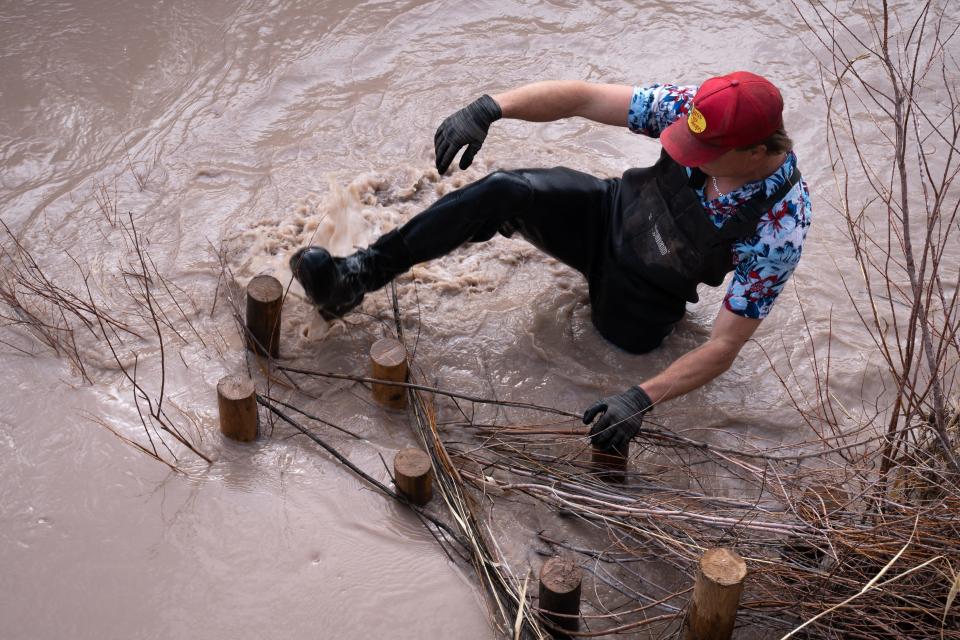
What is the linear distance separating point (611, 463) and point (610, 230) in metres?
0.87

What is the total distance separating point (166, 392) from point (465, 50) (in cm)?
272

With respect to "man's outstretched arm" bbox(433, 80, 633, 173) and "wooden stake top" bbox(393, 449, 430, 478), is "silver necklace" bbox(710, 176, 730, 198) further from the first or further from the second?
"wooden stake top" bbox(393, 449, 430, 478)

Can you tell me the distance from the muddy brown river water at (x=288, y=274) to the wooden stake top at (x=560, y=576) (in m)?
0.26

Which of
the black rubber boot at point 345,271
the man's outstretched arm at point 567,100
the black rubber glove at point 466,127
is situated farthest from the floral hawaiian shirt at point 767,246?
the black rubber boot at point 345,271

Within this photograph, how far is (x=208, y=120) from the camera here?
14.0ft

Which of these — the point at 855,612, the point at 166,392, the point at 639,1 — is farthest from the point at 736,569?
the point at 639,1

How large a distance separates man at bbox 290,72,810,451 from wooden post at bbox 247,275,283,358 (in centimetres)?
10

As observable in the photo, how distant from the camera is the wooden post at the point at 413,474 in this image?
264cm

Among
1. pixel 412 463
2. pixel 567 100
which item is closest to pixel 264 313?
pixel 412 463

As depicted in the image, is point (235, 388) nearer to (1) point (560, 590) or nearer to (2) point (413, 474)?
(2) point (413, 474)

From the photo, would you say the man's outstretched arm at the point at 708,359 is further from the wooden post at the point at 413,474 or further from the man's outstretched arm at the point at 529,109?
the man's outstretched arm at the point at 529,109

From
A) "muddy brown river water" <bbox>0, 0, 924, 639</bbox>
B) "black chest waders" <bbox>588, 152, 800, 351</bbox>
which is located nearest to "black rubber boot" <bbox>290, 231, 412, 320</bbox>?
"muddy brown river water" <bbox>0, 0, 924, 639</bbox>

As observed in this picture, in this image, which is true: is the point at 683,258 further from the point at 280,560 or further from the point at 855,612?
the point at 280,560

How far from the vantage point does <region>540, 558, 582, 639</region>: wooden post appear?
7.56 ft
